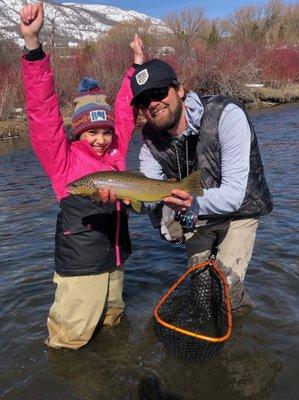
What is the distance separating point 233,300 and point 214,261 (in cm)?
51

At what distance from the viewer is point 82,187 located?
387cm

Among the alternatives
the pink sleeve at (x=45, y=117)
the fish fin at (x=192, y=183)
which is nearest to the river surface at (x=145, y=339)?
the fish fin at (x=192, y=183)

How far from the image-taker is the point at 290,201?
9.26 metres

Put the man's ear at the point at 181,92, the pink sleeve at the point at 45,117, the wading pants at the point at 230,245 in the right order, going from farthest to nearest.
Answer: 1. the wading pants at the point at 230,245
2. the man's ear at the point at 181,92
3. the pink sleeve at the point at 45,117

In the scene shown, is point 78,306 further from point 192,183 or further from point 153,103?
point 153,103

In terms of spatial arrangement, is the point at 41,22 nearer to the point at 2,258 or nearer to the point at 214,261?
the point at 214,261

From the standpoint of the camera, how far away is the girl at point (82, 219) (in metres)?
3.98

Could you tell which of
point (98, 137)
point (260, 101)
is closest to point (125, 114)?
point (98, 137)

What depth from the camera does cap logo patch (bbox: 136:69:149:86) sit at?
13.4 feet

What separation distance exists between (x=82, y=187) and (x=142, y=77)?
108 centimetres

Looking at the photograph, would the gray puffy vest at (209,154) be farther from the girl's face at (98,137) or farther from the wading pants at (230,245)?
the girl's face at (98,137)

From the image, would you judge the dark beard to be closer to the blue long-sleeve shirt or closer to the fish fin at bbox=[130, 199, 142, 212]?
the blue long-sleeve shirt

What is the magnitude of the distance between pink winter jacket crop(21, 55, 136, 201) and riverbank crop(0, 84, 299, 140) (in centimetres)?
2016

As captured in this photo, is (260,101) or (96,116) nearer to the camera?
(96,116)
